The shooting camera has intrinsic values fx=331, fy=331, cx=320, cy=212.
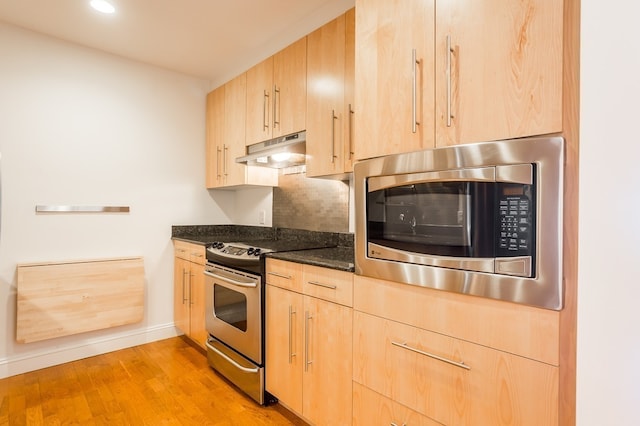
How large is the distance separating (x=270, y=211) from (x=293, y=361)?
160 cm

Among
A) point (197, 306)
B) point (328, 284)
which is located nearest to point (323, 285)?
point (328, 284)

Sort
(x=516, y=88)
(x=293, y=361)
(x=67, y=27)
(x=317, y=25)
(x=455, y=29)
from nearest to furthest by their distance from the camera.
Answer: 1. (x=516, y=88)
2. (x=455, y=29)
3. (x=293, y=361)
4. (x=317, y=25)
5. (x=67, y=27)

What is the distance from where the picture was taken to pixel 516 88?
3.45 feet

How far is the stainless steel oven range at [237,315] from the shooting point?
2084 mm

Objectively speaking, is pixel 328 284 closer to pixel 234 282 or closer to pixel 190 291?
Answer: pixel 234 282

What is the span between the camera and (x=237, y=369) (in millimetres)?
2252

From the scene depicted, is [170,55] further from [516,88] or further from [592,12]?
[592,12]

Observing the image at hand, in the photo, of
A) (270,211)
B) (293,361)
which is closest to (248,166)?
(270,211)

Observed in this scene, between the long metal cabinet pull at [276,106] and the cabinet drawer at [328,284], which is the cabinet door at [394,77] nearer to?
the cabinet drawer at [328,284]

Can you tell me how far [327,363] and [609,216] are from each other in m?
1.40

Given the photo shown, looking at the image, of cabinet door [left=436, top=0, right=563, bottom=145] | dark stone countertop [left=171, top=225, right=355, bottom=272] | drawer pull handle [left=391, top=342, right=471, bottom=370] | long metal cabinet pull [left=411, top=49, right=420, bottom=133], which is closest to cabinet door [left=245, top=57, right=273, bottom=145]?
dark stone countertop [left=171, top=225, right=355, bottom=272]

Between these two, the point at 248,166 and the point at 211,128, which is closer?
the point at 248,166

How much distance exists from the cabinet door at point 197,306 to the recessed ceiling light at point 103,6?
1.98 m

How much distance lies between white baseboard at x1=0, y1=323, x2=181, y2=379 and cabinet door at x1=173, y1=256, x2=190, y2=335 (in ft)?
0.66
